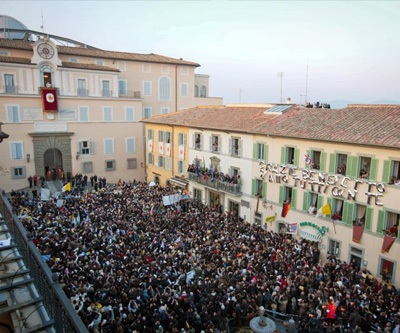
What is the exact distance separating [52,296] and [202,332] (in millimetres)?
8277

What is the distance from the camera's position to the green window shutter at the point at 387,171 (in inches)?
729

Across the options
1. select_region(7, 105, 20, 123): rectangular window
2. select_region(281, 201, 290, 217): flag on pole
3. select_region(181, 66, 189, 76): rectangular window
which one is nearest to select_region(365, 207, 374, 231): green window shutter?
select_region(281, 201, 290, 217): flag on pole

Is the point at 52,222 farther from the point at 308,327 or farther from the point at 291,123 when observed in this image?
the point at 291,123

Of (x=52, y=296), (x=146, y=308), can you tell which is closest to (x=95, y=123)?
(x=146, y=308)

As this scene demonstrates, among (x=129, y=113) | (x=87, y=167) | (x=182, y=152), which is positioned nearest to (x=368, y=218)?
(x=182, y=152)

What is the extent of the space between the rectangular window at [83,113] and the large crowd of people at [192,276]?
50.6 feet

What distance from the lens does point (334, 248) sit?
21656mm

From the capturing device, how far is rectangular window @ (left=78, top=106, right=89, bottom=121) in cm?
3791

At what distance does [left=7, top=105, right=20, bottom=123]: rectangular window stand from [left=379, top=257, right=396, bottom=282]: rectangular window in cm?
3408

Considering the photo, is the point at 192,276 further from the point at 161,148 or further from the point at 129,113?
the point at 129,113

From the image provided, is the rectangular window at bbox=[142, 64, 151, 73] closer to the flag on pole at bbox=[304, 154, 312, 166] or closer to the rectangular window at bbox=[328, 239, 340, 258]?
the flag on pole at bbox=[304, 154, 312, 166]

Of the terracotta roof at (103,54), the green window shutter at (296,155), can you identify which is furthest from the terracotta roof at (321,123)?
the terracotta roof at (103,54)

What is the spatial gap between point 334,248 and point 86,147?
28.7 m

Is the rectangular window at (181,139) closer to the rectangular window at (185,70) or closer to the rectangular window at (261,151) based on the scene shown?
the rectangular window at (261,151)
